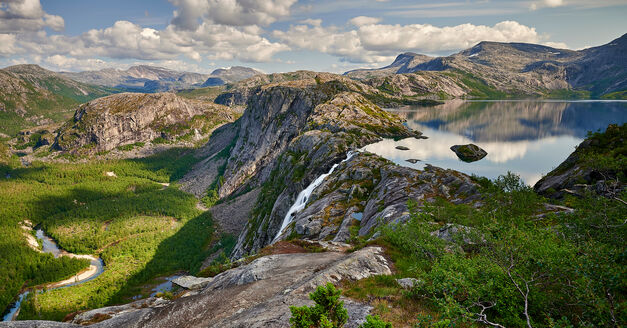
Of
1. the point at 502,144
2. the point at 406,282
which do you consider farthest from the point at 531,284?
the point at 502,144

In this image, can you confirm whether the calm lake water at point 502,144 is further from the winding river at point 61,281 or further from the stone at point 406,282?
the winding river at point 61,281

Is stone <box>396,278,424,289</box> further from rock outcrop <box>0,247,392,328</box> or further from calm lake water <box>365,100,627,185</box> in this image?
calm lake water <box>365,100,627,185</box>

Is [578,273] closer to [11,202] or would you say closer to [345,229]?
[345,229]

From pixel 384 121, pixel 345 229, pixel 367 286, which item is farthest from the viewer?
pixel 384 121

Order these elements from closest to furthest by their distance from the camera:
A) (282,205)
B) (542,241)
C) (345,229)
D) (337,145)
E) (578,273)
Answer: (578,273) < (542,241) < (345,229) < (282,205) < (337,145)

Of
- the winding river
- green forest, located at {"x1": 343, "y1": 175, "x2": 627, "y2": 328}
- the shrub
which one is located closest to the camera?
the shrub

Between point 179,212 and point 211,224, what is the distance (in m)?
38.0

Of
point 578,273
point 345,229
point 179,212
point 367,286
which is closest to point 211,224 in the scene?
point 179,212

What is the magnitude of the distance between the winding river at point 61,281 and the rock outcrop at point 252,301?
138 m

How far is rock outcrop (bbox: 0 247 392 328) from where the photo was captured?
652 inches

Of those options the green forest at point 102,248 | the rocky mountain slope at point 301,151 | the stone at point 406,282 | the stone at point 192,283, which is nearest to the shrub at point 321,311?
the stone at point 406,282

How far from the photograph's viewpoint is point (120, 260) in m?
142

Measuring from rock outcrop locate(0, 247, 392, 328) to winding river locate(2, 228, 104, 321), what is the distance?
13827 cm

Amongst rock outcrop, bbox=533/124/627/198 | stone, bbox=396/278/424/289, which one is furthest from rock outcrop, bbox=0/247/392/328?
rock outcrop, bbox=533/124/627/198
